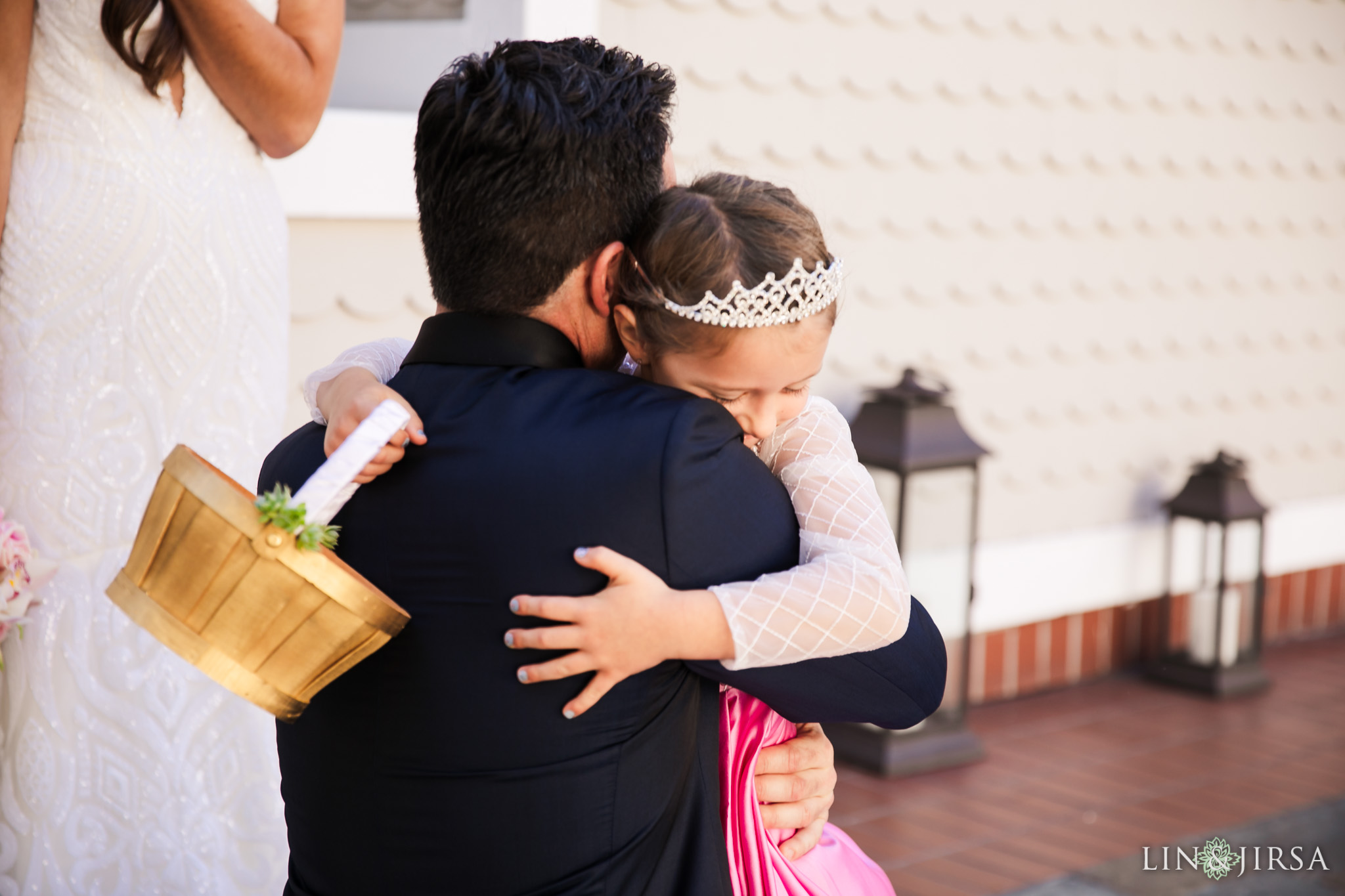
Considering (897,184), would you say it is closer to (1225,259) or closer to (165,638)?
(1225,259)

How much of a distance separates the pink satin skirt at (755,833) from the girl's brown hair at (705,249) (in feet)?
1.41

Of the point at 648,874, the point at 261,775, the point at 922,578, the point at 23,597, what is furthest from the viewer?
the point at 922,578

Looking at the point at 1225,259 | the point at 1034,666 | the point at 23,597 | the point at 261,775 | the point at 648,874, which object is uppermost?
the point at 1225,259

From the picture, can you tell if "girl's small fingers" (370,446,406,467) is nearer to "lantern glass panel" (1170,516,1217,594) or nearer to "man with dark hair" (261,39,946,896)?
"man with dark hair" (261,39,946,896)

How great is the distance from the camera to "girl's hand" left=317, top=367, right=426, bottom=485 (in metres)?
1.22

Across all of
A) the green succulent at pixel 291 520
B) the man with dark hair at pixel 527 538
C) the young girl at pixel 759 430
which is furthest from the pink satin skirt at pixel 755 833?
the green succulent at pixel 291 520

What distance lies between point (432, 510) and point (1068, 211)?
170 inches

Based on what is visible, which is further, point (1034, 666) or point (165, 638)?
point (1034, 666)

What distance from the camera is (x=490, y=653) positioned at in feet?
4.03

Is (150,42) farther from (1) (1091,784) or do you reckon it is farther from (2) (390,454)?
(1) (1091,784)

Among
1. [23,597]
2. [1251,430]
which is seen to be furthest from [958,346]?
[23,597]

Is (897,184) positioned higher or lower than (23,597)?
higher

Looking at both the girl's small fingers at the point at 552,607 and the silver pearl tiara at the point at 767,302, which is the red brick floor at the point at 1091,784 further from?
the girl's small fingers at the point at 552,607

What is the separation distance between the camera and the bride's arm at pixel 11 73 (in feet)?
6.79
